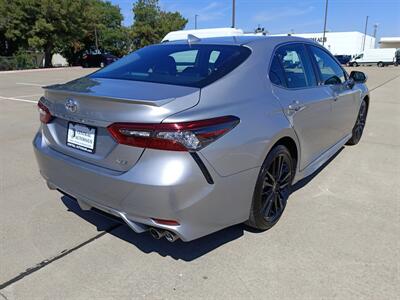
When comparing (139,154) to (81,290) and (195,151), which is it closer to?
(195,151)

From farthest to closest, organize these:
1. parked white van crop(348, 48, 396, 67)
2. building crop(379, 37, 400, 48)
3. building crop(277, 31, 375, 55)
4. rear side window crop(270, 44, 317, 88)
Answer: building crop(379, 37, 400, 48) → building crop(277, 31, 375, 55) → parked white van crop(348, 48, 396, 67) → rear side window crop(270, 44, 317, 88)

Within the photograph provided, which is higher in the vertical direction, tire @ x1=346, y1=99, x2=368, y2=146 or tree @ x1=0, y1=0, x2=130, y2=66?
tree @ x1=0, y1=0, x2=130, y2=66

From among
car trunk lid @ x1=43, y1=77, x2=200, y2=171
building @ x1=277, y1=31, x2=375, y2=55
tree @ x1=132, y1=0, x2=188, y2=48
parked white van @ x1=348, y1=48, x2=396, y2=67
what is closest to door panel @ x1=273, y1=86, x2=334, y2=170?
car trunk lid @ x1=43, y1=77, x2=200, y2=171

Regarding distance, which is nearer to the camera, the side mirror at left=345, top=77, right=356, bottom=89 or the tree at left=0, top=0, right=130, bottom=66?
the side mirror at left=345, top=77, right=356, bottom=89

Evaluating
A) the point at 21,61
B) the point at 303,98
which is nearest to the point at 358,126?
the point at 303,98

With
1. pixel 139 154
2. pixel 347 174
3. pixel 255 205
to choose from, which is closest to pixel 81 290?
pixel 139 154

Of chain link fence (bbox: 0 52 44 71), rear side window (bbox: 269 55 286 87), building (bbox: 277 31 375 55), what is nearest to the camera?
rear side window (bbox: 269 55 286 87)

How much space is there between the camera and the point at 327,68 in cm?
444

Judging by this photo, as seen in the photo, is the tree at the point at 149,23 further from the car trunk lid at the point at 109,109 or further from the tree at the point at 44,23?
the car trunk lid at the point at 109,109

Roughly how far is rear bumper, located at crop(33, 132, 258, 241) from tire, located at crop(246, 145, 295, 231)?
0.55ft

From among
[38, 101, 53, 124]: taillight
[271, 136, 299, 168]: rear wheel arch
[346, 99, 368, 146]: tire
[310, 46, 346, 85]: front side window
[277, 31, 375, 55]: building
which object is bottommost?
[346, 99, 368, 146]: tire

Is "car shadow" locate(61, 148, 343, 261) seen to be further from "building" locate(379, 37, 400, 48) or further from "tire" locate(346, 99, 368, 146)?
"building" locate(379, 37, 400, 48)

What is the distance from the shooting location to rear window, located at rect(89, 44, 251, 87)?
9.14 ft

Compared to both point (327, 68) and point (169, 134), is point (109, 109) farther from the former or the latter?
point (327, 68)
